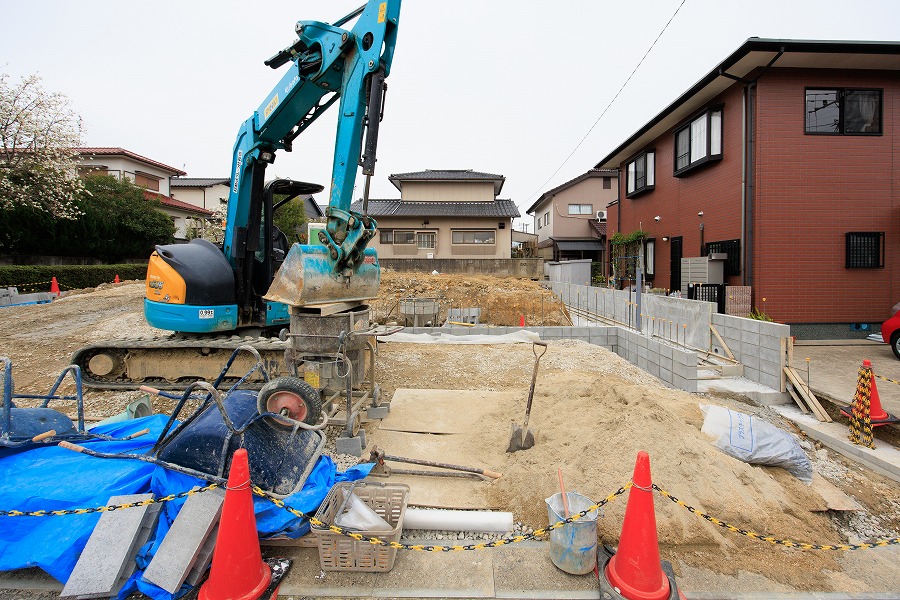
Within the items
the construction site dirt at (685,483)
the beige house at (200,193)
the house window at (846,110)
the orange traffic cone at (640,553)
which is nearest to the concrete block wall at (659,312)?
the construction site dirt at (685,483)

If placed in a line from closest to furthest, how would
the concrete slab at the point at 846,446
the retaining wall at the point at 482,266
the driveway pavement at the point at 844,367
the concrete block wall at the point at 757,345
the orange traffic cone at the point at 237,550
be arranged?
the orange traffic cone at the point at 237,550 → the concrete slab at the point at 846,446 → the driveway pavement at the point at 844,367 → the concrete block wall at the point at 757,345 → the retaining wall at the point at 482,266

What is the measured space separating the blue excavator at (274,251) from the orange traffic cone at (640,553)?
3.42 m

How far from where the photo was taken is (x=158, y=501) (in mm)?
2740

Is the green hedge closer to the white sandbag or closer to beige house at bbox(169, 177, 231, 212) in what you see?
beige house at bbox(169, 177, 231, 212)

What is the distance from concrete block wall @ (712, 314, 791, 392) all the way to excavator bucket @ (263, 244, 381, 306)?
641 cm

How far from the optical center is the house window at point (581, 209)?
99.3 ft

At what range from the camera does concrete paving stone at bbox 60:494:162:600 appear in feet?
8.23

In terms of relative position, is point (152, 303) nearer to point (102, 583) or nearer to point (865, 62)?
point (102, 583)

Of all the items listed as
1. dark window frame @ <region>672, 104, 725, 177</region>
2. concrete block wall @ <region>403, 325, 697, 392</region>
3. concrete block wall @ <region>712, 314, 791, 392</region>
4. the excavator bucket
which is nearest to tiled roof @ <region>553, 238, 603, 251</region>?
dark window frame @ <region>672, 104, 725, 177</region>

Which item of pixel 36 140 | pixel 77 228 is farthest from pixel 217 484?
pixel 77 228

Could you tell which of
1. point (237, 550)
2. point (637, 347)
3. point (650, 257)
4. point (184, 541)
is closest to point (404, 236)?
point (650, 257)

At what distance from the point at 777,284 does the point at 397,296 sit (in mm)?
11129

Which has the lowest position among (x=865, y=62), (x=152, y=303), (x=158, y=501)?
(x=158, y=501)

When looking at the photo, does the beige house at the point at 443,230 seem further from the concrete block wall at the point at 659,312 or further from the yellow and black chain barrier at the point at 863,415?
the yellow and black chain barrier at the point at 863,415
